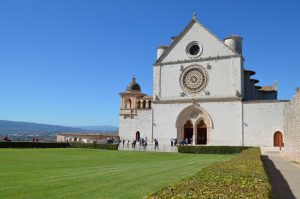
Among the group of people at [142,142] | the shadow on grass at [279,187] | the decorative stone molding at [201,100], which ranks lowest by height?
the shadow on grass at [279,187]

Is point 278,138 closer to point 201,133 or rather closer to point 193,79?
point 201,133

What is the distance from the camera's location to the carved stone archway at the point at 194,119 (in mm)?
50344

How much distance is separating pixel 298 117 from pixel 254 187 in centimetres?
1982

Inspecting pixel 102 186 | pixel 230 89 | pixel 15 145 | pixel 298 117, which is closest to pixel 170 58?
pixel 230 89

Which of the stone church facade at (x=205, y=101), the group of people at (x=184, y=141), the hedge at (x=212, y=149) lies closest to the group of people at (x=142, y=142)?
the stone church facade at (x=205, y=101)

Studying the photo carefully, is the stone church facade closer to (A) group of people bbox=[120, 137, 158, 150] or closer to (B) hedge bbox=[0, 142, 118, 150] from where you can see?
(A) group of people bbox=[120, 137, 158, 150]

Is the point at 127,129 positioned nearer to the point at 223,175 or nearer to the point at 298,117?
the point at 298,117

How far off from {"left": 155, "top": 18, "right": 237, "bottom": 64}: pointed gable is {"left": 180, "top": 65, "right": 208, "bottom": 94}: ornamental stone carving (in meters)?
1.90

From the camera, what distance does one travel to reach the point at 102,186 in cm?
1386

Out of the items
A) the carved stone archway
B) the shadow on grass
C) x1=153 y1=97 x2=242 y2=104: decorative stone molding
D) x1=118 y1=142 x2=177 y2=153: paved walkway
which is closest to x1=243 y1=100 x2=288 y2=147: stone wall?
Answer: x1=153 y1=97 x2=242 y2=104: decorative stone molding

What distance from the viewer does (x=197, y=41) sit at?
5247 centimetres

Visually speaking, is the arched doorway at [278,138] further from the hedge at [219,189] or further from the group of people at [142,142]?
the hedge at [219,189]

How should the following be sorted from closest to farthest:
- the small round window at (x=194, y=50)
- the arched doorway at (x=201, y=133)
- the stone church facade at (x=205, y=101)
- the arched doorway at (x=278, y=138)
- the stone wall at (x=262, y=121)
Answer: the arched doorway at (x=278, y=138)
the stone wall at (x=262, y=121)
the stone church facade at (x=205, y=101)
the arched doorway at (x=201, y=133)
the small round window at (x=194, y=50)

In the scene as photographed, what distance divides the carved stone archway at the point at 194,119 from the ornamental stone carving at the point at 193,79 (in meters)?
A: 2.60
